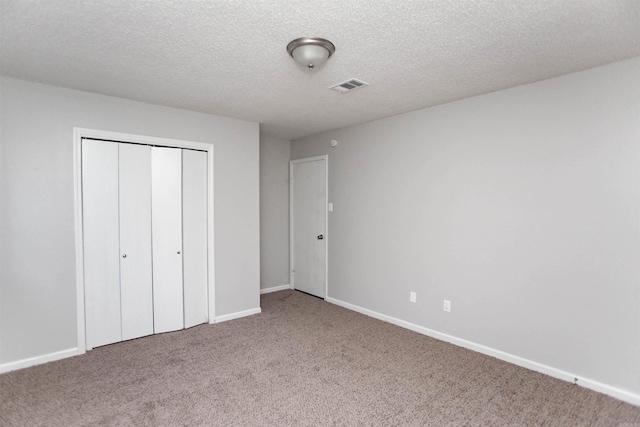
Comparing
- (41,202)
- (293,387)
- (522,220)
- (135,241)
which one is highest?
(41,202)

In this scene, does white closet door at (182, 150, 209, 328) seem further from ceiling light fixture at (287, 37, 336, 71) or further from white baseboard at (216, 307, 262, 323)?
ceiling light fixture at (287, 37, 336, 71)

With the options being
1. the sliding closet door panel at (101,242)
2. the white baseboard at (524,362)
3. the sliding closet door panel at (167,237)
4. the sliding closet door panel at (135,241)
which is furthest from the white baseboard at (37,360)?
the white baseboard at (524,362)

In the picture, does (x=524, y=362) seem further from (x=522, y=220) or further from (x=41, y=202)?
(x=41, y=202)

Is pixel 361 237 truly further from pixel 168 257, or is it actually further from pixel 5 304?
pixel 5 304

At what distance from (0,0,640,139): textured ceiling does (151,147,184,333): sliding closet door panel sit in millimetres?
732

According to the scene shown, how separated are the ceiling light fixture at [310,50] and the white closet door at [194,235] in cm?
206

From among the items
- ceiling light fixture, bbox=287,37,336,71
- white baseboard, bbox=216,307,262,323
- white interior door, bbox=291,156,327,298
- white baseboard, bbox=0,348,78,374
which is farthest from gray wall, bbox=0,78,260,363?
white interior door, bbox=291,156,327,298

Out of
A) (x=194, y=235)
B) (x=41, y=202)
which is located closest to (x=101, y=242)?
(x=41, y=202)

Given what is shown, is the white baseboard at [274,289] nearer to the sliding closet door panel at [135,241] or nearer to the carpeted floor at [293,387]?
the carpeted floor at [293,387]

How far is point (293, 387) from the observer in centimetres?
257

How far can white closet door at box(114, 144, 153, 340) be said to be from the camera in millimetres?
3406

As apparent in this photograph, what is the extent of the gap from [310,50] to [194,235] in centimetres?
254

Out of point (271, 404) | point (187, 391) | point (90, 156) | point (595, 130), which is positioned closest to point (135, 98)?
point (90, 156)

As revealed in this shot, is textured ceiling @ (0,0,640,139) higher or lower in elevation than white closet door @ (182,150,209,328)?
higher
